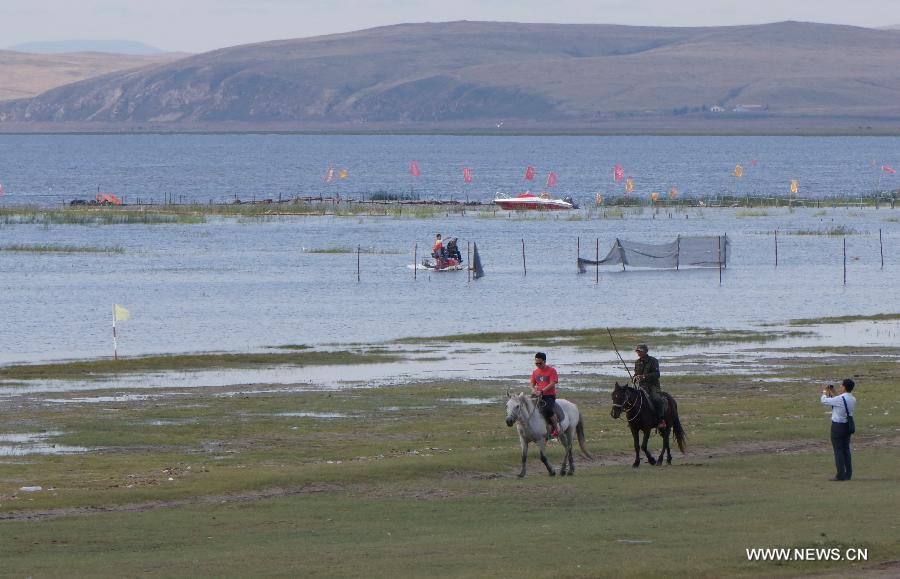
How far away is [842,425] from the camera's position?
2342 cm

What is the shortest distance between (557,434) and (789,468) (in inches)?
150

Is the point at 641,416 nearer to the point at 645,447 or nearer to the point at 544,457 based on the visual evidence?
the point at 645,447

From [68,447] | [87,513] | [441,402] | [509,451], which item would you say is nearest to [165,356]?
[441,402]

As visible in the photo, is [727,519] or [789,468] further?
[789,468]

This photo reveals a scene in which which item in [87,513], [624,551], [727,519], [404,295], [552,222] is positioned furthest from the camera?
[552,222]

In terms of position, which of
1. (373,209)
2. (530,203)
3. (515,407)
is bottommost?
(515,407)

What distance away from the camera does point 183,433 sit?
100 feet

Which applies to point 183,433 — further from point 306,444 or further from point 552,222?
point 552,222

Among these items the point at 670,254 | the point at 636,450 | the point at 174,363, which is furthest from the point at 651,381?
the point at 670,254

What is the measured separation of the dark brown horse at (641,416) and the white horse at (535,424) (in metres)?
0.71

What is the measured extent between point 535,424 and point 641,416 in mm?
1839

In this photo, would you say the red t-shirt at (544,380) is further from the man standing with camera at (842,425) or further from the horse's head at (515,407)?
the man standing with camera at (842,425)

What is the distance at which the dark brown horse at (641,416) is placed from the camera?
970 inches

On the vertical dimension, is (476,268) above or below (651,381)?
below
